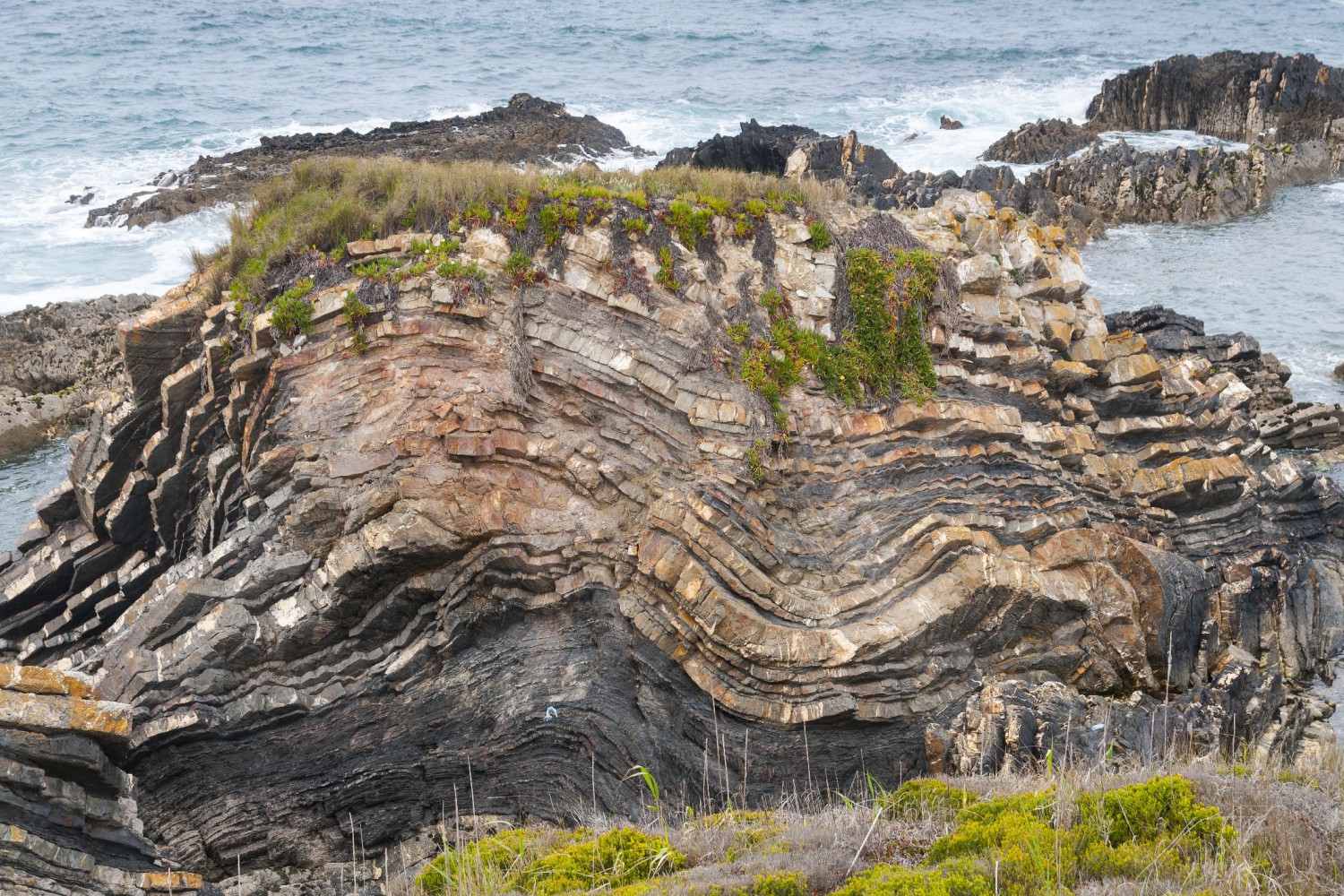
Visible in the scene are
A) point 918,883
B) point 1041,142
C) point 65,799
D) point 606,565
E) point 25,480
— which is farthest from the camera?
point 1041,142

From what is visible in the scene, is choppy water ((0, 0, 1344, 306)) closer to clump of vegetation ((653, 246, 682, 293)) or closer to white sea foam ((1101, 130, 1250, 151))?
white sea foam ((1101, 130, 1250, 151))

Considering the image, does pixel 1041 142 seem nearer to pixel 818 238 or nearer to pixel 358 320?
pixel 818 238

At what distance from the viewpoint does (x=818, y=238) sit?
13.5 metres

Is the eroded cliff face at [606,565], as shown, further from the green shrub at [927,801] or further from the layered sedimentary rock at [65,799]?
the green shrub at [927,801]

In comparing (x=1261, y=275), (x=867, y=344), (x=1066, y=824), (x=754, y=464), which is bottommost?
(x=1261, y=275)

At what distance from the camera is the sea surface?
97.0 feet

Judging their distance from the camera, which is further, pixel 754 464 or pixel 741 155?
pixel 741 155

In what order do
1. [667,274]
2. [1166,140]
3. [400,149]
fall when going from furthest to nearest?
[1166,140] → [400,149] → [667,274]

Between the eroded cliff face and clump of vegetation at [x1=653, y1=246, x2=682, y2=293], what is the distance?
0.37 ft

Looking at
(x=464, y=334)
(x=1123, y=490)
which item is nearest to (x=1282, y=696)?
(x=1123, y=490)

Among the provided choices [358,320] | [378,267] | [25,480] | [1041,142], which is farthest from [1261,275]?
[25,480]

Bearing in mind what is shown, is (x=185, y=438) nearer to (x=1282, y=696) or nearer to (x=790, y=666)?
(x=790, y=666)

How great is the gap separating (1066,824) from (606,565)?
5.43 metres

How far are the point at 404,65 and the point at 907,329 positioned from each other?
48.9 meters
